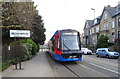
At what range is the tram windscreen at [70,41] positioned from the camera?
14.4 metres

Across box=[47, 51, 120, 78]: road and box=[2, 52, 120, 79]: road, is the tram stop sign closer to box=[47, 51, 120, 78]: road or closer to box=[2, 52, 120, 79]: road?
box=[2, 52, 120, 79]: road

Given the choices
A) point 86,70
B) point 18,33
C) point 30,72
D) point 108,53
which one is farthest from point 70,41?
point 108,53

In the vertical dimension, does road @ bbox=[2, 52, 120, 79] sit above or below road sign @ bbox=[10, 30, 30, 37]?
below

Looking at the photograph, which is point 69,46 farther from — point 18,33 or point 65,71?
point 18,33

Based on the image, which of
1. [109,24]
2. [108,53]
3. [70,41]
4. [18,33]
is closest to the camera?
[18,33]

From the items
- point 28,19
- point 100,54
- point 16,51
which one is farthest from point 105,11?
point 16,51

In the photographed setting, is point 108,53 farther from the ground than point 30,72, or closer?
farther from the ground

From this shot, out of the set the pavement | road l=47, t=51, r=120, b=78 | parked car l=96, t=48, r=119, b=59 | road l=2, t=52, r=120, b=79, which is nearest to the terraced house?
parked car l=96, t=48, r=119, b=59

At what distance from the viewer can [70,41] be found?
1462cm

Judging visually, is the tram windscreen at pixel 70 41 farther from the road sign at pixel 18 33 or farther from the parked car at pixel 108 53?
the parked car at pixel 108 53

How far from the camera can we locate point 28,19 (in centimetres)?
1753

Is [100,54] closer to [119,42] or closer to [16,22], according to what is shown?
[119,42]

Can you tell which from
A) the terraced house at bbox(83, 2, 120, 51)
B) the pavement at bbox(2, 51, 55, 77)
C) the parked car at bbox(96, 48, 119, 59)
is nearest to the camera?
the pavement at bbox(2, 51, 55, 77)

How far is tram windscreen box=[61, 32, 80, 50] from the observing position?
47.2 ft
